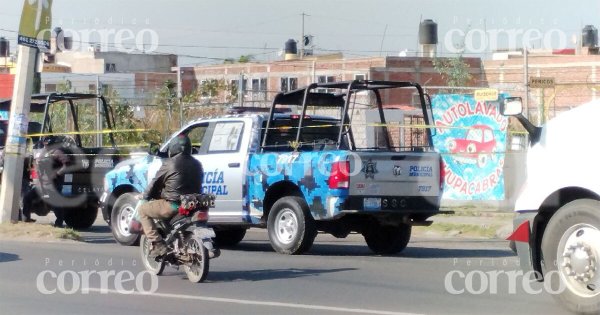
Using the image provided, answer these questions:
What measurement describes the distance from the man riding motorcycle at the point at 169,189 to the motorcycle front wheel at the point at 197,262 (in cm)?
37

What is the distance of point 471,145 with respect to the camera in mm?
22016

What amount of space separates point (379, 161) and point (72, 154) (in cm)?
700

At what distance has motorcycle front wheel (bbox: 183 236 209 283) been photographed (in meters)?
11.5

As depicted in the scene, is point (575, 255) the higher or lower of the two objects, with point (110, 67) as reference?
lower

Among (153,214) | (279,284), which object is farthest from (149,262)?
(279,284)

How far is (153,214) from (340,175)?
9.67ft

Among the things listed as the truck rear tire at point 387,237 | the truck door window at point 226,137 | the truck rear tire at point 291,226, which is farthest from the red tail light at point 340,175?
the truck door window at point 226,137

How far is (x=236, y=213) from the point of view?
15.2 meters

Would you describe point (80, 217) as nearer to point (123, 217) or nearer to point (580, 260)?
point (123, 217)

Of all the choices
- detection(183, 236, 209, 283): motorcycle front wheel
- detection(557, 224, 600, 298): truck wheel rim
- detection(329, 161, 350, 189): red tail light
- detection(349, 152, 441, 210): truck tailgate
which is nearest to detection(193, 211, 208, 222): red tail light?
detection(183, 236, 209, 283): motorcycle front wheel

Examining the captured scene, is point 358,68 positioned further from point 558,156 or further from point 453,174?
point 558,156

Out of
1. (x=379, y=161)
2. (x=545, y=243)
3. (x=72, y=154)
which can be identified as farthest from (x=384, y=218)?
(x=72, y=154)

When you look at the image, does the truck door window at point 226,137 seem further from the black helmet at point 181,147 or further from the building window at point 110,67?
the building window at point 110,67

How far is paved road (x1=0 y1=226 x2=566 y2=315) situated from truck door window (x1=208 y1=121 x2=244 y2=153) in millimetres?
1600
